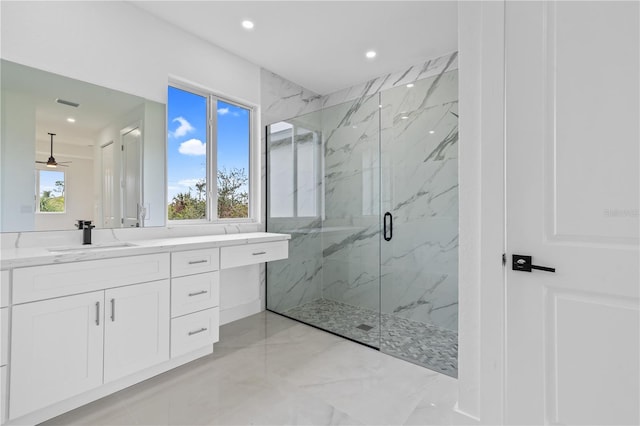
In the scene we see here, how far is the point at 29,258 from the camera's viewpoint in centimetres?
143

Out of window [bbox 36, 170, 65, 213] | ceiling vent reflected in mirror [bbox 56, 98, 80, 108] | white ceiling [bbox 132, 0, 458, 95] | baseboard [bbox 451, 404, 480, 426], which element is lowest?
baseboard [bbox 451, 404, 480, 426]

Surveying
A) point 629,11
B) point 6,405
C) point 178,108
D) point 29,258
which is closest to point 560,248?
point 629,11

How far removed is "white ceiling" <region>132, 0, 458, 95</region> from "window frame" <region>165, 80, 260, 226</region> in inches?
18.5

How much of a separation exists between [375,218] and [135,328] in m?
2.07

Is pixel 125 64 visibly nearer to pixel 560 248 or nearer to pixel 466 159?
pixel 466 159

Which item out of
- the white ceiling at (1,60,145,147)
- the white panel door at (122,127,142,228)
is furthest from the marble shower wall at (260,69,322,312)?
the white ceiling at (1,60,145,147)

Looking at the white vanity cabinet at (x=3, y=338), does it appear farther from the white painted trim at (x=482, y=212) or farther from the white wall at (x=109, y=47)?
the white painted trim at (x=482, y=212)

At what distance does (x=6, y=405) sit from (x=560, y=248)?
2.58 metres

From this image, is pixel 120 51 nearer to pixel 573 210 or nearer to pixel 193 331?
pixel 193 331

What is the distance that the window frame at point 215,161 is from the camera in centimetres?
278

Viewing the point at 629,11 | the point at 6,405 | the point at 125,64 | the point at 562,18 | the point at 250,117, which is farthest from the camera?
the point at 250,117

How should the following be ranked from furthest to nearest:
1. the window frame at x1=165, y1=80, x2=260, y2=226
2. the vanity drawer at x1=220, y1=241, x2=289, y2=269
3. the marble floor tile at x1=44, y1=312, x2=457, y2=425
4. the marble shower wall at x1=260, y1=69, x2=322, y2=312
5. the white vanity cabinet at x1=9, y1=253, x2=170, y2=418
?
the marble shower wall at x1=260, y1=69, x2=322, y2=312, the window frame at x1=165, y1=80, x2=260, y2=226, the vanity drawer at x1=220, y1=241, x2=289, y2=269, the marble floor tile at x1=44, y1=312, x2=457, y2=425, the white vanity cabinet at x1=9, y1=253, x2=170, y2=418

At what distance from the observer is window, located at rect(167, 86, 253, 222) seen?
2664 millimetres

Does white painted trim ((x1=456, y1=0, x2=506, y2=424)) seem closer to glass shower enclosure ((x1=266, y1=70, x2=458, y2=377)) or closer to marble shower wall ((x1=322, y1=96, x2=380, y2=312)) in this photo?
glass shower enclosure ((x1=266, y1=70, x2=458, y2=377))
